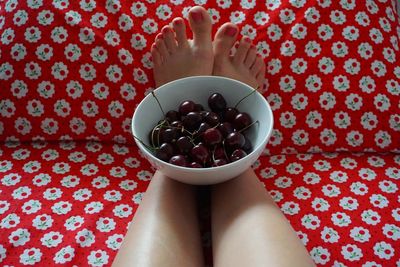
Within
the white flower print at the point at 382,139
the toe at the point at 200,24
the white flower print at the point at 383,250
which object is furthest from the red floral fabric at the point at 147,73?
the white flower print at the point at 383,250

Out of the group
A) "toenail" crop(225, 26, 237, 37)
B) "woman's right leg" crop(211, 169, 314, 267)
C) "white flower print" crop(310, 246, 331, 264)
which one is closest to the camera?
"woman's right leg" crop(211, 169, 314, 267)

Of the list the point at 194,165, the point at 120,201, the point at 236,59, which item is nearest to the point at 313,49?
the point at 236,59

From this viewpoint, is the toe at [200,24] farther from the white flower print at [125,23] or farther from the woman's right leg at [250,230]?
the woman's right leg at [250,230]

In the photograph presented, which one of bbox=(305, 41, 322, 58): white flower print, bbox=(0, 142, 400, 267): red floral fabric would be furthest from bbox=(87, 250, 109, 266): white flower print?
bbox=(305, 41, 322, 58): white flower print

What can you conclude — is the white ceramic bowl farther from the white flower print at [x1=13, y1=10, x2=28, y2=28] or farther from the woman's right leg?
the white flower print at [x1=13, y1=10, x2=28, y2=28]

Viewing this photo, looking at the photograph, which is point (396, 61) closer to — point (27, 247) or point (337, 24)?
point (337, 24)
